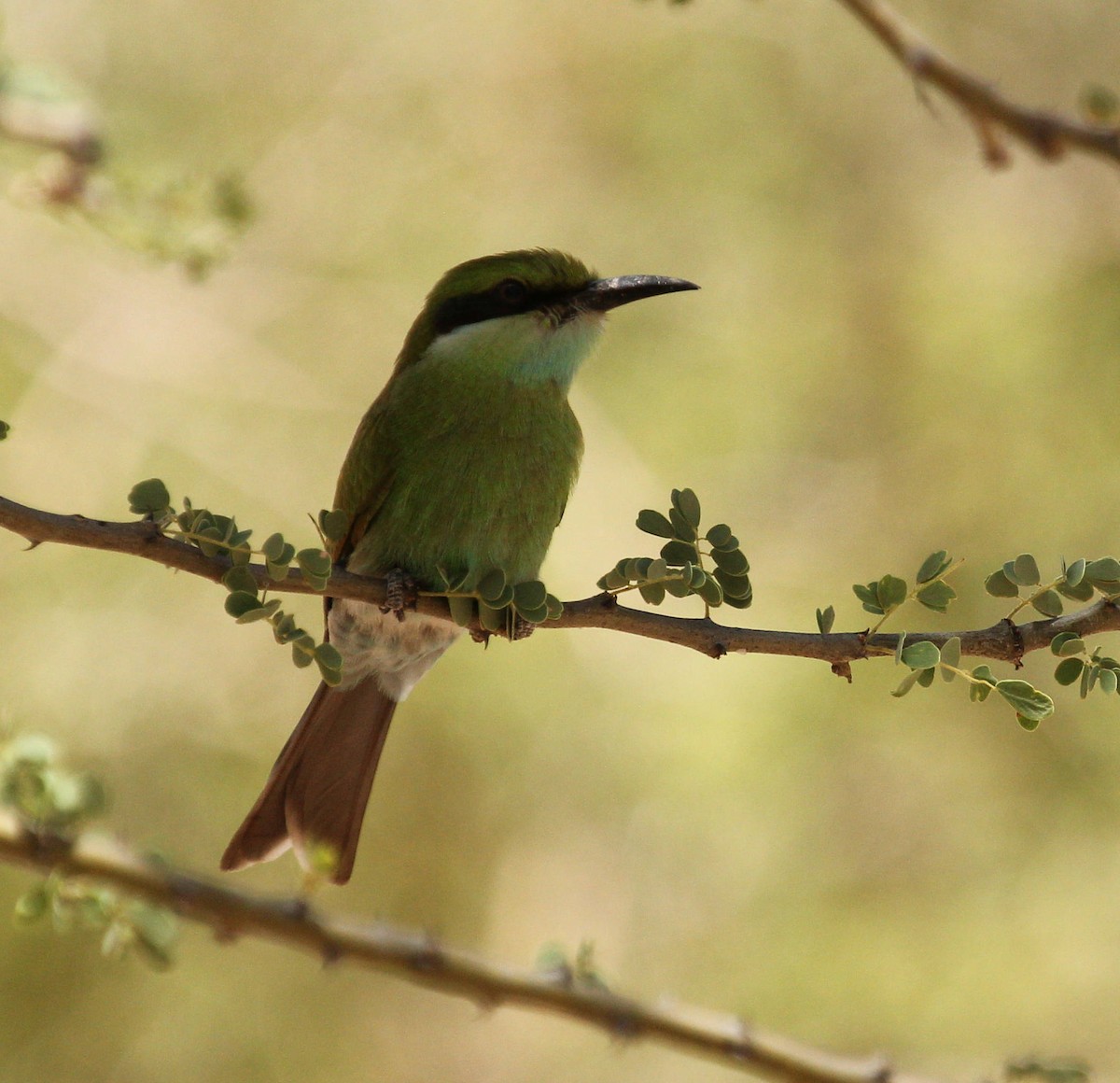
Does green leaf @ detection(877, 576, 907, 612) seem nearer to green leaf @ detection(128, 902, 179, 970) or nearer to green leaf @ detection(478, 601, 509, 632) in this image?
green leaf @ detection(478, 601, 509, 632)

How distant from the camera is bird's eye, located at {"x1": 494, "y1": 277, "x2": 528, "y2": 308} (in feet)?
9.52

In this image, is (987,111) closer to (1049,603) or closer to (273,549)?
(1049,603)

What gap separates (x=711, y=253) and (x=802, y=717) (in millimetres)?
1909

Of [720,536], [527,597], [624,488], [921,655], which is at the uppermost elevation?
[624,488]

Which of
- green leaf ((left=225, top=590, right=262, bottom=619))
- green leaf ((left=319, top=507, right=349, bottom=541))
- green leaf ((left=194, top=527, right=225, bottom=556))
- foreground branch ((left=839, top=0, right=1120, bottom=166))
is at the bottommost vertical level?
green leaf ((left=225, top=590, right=262, bottom=619))

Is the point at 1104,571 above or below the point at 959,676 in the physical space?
above

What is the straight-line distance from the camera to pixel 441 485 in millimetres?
2662

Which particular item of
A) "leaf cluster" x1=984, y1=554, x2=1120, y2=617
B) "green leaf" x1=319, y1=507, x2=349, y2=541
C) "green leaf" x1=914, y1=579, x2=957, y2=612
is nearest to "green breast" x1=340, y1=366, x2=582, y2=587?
"green leaf" x1=319, y1=507, x2=349, y2=541

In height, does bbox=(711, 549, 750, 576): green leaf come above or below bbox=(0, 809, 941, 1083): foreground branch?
above

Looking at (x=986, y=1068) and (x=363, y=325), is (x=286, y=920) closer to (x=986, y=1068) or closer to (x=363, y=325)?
(x=986, y=1068)

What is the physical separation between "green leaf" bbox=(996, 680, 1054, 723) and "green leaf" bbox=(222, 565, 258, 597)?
887 mm

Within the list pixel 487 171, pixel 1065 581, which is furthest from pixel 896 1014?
pixel 487 171

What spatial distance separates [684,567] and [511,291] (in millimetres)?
1327

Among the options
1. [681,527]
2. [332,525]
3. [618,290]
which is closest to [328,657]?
[332,525]
